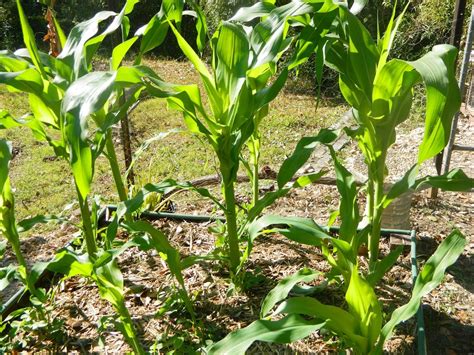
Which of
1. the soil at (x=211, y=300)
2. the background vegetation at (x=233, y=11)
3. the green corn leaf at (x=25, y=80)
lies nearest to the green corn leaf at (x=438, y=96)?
the soil at (x=211, y=300)

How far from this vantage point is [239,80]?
149 cm

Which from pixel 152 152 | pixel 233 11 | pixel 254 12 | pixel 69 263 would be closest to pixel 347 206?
pixel 254 12

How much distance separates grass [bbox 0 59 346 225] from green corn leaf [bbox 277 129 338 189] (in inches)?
40.4

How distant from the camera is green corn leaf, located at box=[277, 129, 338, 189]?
1.55 m

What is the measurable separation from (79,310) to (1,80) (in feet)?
2.79

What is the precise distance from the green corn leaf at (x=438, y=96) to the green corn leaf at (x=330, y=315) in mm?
456

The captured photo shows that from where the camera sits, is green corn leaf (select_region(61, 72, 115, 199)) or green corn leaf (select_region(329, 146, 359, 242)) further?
green corn leaf (select_region(329, 146, 359, 242))

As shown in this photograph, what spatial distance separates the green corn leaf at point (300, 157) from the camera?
155 cm

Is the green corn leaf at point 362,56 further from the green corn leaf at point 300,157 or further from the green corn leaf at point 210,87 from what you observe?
the green corn leaf at point 210,87

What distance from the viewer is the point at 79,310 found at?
1802 millimetres

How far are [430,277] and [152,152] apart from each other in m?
3.01

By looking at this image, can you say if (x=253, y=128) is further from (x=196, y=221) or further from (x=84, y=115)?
(x=196, y=221)

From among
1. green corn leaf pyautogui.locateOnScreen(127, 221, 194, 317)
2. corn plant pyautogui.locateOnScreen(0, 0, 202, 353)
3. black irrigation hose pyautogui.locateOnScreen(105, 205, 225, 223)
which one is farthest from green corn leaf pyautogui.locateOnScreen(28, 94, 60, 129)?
black irrigation hose pyautogui.locateOnScreen(105, 205, 225, 223)

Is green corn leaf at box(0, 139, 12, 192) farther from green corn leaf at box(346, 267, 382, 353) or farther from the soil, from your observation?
green corn leaf at box(346, 267, 382, 353)
